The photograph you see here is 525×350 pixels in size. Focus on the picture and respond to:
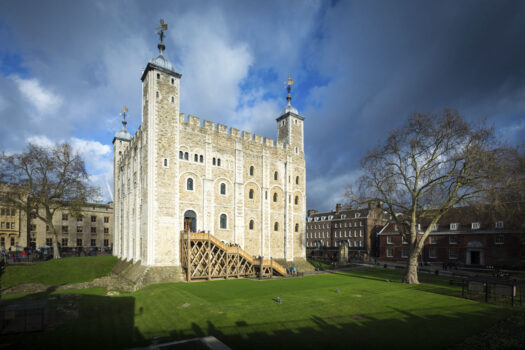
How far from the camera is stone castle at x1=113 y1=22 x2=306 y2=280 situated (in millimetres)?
27688

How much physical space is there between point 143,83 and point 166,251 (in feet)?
56.1

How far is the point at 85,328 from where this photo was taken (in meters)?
12.8

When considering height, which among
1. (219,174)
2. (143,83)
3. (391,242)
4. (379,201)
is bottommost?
(391,242)

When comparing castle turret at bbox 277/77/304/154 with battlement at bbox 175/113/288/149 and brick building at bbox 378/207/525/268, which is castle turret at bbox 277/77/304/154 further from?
brick building at bbox 378/207/525/268

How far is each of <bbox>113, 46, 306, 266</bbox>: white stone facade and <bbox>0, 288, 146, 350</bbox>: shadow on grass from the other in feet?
32.2

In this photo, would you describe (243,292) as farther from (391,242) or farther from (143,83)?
(391,242)

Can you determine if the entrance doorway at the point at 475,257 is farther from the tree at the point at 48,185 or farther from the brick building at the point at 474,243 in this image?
the tree at the point at 48,185

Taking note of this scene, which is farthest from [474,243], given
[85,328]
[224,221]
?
[85,328]

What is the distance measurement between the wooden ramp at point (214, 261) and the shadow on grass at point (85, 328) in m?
9.36

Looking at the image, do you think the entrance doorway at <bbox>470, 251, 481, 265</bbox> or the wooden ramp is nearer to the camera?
the wooden ramp

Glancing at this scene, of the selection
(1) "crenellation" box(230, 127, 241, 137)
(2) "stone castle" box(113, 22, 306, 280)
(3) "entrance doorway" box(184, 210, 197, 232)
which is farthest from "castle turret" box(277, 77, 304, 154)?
(3) "entrance doorway" box(184, 210, 197, 232)

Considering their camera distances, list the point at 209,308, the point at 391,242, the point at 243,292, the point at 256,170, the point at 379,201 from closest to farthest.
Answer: the point at 209,308 < the point at 243,292 < the point at 379,201 < the point at 256,170 < the point at 391,242

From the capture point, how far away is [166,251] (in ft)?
89.2

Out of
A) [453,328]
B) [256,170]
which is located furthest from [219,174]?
[453,328]
